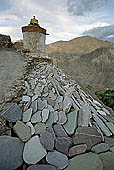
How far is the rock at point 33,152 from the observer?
4.45 ft

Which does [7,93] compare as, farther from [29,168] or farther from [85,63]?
[85,63]

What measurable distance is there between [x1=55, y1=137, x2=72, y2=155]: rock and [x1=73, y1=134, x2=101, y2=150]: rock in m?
0.06

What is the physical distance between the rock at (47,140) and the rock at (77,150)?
0.54 ft

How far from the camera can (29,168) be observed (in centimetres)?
128

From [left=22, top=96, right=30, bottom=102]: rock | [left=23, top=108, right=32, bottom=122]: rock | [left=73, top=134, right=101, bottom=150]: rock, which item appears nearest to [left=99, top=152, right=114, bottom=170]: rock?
[left=73, top=134, right=101, bottom=150]: rock

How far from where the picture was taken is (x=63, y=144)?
57.6 inches

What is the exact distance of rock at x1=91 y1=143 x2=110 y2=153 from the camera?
1.43 metres

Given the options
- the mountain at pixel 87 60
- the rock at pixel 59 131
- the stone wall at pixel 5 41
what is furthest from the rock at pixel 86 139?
the mountain at pixel 87 60

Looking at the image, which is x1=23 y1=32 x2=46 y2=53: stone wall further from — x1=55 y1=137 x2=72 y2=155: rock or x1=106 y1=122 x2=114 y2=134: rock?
x1=55 y1=137 x2=72 y2=155: rock

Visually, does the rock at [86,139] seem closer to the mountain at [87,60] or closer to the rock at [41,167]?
the rock at [41,167]

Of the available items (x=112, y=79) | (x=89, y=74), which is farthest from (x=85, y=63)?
(x=112, y=79)

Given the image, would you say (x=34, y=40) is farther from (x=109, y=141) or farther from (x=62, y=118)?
(x=109, y=141)

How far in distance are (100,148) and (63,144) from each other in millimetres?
320

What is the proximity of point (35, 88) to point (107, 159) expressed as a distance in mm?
1457
